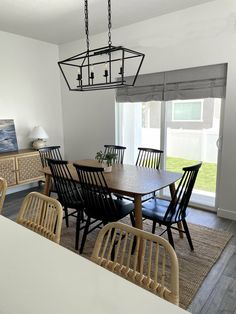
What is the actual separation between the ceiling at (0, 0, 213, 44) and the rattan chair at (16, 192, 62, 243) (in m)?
2.69

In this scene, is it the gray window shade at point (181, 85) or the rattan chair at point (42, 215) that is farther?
the gray window shade at point (181, 85)

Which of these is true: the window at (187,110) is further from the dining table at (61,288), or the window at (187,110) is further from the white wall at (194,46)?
the dining table at (61,288)

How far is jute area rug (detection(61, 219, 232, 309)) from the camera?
81.0 inches

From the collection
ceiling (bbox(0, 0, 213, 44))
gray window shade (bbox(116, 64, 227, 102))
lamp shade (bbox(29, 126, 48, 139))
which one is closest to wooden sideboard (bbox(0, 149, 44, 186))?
lamp shade (bbox(29, 126, 48, 139))

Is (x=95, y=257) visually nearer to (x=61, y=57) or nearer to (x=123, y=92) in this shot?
(x=123, y=92)

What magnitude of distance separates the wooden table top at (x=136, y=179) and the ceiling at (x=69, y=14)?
2.14 metres

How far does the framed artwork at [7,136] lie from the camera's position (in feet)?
13.9

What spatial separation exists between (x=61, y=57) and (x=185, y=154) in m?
3.24

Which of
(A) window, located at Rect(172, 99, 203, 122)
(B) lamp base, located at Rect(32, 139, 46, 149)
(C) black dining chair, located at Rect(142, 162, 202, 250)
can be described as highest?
(A) window, located at Rect(172, 99, 203, 122)

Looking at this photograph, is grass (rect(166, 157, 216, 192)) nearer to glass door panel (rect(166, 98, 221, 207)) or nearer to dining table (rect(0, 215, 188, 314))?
glass door panel (rect(166, 98, 221, 207))

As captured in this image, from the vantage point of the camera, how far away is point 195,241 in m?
2.75

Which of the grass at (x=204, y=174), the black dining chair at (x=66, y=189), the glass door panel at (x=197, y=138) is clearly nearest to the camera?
the black dining chair at (x=66, y=189)

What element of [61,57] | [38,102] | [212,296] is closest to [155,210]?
[212,296]

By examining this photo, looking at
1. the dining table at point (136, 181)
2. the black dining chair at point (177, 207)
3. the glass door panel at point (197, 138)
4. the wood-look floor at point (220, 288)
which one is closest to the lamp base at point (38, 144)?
the dining table at point (136, 181)
